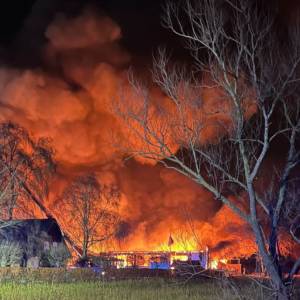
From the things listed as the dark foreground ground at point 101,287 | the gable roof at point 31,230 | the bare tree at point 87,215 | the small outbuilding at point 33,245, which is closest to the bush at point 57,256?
the small outbuilding at point 33,245

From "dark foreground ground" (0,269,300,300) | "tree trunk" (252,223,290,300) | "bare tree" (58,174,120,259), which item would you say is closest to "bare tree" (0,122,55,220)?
"dark foreground ground" (0,269,300,300)

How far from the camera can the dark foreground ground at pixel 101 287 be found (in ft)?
79.7

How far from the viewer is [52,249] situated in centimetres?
4319

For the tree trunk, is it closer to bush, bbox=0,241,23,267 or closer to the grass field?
the grass field

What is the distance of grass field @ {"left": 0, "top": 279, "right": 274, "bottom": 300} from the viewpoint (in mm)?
24844

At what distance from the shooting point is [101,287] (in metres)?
30.4

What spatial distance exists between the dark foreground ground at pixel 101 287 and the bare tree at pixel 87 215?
12313 millimetres

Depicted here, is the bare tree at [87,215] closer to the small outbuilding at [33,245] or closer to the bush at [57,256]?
the small outbuilding at [33,245]

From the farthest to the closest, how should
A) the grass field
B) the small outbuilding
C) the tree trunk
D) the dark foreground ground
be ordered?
1. the small outbuilding
2. the grass field
3. the dark foreground ground
4. the tree trunk

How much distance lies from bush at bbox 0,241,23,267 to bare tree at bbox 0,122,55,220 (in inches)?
91.7

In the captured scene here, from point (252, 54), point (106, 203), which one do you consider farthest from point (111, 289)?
point (106, 203)

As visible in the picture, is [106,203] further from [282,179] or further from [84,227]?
[282,179]

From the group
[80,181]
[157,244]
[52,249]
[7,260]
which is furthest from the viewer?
[157,244]

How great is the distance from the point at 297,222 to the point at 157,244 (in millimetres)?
52177
